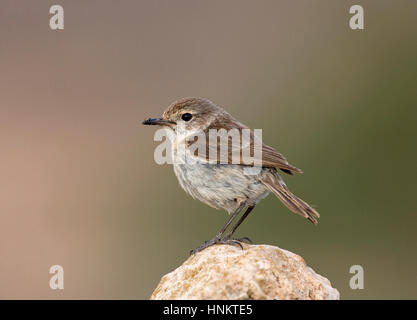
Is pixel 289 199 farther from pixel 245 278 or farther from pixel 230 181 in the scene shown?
pixel 245 278

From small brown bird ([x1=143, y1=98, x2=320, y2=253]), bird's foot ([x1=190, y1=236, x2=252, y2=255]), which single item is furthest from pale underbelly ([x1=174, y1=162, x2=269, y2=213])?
bird's foot ([x1=190, y1=236, x2=252, y2=255])

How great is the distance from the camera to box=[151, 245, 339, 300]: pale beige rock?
448 centimetres

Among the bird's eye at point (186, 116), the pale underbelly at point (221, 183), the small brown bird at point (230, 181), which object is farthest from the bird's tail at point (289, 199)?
the bird's eye at point (186, 116)

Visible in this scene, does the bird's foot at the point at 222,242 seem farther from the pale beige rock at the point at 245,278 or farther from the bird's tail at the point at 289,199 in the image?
the bird's tail at the point at 289,199

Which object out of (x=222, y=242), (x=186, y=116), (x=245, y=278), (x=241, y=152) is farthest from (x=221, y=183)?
(x=245, y=278)

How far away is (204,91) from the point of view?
1362 centimetres

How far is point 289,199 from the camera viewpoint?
554 cm

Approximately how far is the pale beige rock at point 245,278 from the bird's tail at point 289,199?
1.50ft

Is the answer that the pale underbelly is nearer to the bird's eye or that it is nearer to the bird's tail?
Answer: the bird's tail

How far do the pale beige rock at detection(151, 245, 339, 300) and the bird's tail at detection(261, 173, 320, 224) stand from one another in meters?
0.46

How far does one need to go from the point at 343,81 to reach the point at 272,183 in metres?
8.30

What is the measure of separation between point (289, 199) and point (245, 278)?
123 centimetres

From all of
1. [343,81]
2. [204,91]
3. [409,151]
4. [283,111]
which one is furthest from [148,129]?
[409,151]
